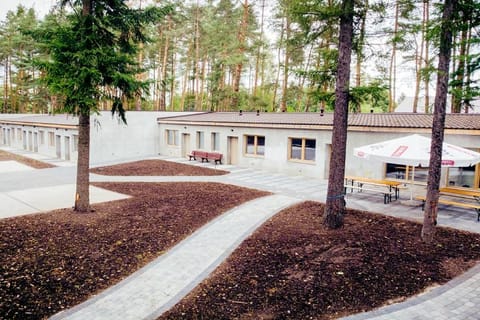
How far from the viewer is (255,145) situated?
66.4 feet

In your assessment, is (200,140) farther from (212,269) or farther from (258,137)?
(212,269)

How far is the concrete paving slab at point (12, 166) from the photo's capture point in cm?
1945

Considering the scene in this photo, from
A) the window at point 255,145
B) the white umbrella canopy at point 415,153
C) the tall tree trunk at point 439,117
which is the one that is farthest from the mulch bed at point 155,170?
the tall tree trunk at point 439,117

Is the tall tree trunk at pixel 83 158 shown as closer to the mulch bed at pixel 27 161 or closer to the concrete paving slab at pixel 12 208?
the concrete paving slab at pixel 12 208

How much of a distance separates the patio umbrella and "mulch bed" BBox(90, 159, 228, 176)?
30.9 feet

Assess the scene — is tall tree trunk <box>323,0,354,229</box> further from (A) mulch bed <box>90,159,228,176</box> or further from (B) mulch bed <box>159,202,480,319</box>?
(A) mulch bed <box>90,159,228,176</box>

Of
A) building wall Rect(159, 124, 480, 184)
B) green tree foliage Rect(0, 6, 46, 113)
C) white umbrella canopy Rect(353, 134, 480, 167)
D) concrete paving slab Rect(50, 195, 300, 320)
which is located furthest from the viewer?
green tree foliage Rect(0, 6, 46, 113)

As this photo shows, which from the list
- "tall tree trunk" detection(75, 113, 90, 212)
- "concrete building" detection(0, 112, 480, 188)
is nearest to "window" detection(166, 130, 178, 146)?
"concrete building" detection(0, 112, 480, 188)

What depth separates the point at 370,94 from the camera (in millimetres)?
8523

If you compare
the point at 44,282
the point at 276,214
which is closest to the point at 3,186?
the point at 44,282

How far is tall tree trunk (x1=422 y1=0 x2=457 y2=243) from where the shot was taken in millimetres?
7101

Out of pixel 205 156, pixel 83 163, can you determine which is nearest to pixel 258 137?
pixel 205 156

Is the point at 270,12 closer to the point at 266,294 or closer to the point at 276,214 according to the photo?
the point at 276,214

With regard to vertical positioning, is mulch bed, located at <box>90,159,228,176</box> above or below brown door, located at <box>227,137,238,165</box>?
below
